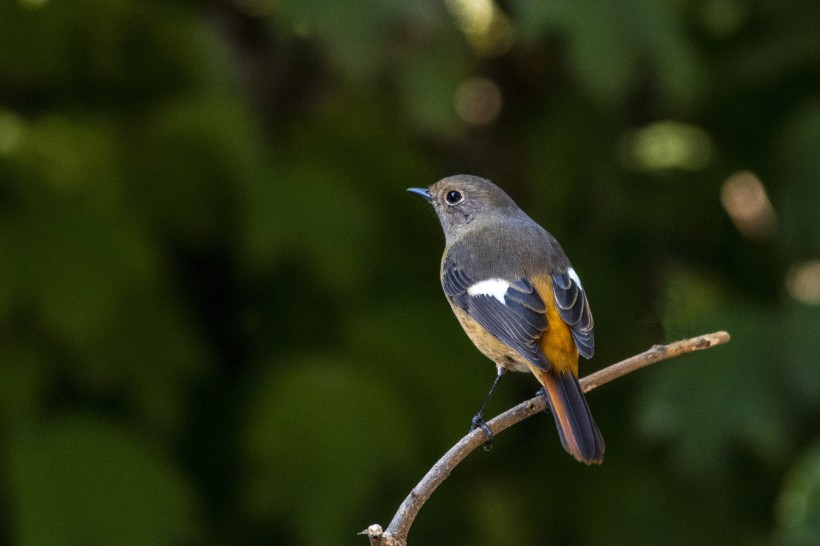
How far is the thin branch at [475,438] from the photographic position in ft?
6.89

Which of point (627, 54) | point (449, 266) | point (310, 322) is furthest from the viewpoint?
point (310, 322)

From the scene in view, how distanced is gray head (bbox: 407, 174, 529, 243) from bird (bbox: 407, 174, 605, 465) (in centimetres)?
1

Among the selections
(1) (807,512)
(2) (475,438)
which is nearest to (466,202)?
(1) (807,512)

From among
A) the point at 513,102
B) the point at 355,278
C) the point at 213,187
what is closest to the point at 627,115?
the point at 513,102

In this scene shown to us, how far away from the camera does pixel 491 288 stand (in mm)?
3396

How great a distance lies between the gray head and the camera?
157 inches

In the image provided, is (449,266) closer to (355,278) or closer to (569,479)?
(355,278)

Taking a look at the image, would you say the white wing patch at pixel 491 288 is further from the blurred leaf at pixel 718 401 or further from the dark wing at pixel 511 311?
the blurred leaf at pixel 718 401

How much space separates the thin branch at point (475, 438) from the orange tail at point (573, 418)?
1.8 inches

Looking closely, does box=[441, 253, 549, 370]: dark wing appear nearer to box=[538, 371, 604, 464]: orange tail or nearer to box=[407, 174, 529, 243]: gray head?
box=[538, 371, 604, 464]: orange tail

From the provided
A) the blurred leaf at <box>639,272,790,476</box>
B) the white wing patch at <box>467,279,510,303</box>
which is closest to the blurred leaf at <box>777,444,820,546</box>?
the blurred leaf at <box>639,272,790,476</box>

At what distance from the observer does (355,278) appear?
16.2 ft

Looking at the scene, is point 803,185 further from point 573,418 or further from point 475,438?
point 475,438

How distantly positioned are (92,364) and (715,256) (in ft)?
9.22
